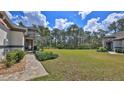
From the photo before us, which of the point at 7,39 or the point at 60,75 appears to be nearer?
the point at 60,75

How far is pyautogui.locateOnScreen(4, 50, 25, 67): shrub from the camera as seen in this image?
7842 millimetres

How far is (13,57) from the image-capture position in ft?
26.7

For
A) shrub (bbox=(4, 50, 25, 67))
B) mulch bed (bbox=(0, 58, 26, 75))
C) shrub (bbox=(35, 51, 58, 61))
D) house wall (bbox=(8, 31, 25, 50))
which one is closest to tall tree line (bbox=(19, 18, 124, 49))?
shrub (bbox=(35, 51, 58, 61))

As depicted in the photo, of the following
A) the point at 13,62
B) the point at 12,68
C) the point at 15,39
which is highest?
the point at 15,39

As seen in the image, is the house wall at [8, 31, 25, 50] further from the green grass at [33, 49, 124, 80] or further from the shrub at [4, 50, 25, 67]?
the green grass at [33, 49, 124, 80]

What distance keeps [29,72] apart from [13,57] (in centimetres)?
108

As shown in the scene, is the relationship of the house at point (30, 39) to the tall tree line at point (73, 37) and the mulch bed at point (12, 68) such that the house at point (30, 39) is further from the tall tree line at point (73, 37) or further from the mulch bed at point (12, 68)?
the mulch bed at point (12, 68)

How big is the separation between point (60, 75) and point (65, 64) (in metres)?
1.16

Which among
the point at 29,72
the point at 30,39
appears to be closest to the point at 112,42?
the point at 30,39

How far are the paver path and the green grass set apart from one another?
245 mm

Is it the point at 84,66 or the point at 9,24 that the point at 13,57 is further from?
the point at 84,66

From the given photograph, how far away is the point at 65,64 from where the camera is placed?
839 centimetres
